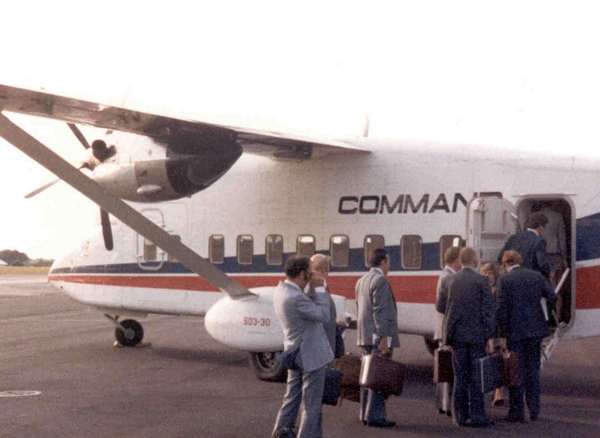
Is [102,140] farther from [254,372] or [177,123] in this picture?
[254,372]

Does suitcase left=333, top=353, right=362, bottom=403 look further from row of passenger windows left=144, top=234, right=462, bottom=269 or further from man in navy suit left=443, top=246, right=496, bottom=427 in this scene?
row of passenger windows left=144, top=234, right=462, bottom=269

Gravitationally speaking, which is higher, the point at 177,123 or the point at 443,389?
the point at 177,123

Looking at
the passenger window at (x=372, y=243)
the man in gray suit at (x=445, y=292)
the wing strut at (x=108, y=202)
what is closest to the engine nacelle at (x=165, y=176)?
the wing strut at (x=108, y=202)

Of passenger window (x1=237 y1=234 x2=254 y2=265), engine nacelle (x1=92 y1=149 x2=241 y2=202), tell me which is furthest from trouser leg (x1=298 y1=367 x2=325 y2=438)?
passenger window (x1=237 y1=234 x2=254 y2=265)

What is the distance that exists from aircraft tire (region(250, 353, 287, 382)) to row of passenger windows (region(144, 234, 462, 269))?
1.68 m

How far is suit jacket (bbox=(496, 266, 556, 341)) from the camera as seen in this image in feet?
28.7

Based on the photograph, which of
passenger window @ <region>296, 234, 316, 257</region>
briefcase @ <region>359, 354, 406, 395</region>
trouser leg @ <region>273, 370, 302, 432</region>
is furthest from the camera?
passenger window @ <region>296, 234, 316, 257</region>

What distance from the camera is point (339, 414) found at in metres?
9.43

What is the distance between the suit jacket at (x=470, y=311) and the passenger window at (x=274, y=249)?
15.8ft

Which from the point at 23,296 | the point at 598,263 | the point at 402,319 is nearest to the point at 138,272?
the point at 402,319

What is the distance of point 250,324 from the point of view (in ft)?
37.0

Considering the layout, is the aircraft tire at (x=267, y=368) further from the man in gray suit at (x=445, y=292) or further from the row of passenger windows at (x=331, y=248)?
the man in gray suit at (x=445, y=292)

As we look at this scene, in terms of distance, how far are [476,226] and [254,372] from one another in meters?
4.25

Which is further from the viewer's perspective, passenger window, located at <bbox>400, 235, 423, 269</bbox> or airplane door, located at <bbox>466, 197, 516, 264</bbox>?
passenger window, located at <bbox>400, 235, 423, 269</bbox>
